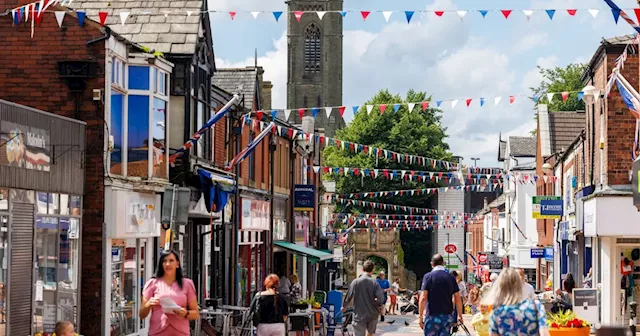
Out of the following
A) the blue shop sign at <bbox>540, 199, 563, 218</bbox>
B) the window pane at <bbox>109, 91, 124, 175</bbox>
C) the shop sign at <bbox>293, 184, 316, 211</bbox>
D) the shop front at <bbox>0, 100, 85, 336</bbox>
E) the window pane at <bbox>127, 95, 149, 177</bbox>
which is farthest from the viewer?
the shop sign at <bbox>293, 184, 316, 211</bbox>

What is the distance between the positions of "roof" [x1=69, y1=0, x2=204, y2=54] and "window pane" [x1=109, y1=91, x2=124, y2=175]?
4604mm

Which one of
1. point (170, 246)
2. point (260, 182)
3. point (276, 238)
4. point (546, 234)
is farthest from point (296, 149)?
point (170, 246)

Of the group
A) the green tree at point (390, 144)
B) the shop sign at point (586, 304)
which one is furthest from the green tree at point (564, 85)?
the shop sign at point (586, 304)

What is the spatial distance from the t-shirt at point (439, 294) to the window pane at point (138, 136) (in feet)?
26.3

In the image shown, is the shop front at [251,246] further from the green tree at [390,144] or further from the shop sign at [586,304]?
the green tree at [390,144]

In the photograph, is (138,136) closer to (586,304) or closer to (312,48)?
(586,304)

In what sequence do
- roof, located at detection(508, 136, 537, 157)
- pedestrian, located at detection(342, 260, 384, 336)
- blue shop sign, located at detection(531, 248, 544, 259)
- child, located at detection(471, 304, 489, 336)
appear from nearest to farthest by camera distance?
child, located at detection(471, 304, 489, 336) < pedestrian, located at detection(342, 260, 384, 336) < blue shop sign, located at detection(531, 248, 544, 259) < roof, located at detection(508, 136, 537, 157)

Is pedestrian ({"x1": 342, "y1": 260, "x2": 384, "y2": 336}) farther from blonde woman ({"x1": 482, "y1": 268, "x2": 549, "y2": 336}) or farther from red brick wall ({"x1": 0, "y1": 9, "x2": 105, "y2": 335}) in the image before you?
blonde woman ({"x1": 482, "y1": 268, "x2": 549, "y2": 336})

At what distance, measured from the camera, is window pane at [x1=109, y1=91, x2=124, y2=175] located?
22.9 m

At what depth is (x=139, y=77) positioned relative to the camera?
79.3 ft

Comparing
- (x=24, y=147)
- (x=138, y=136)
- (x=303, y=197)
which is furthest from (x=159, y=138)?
(x=303, y=197)

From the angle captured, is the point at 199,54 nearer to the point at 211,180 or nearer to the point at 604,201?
the point at 211,180

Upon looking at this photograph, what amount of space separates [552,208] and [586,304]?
14.7 m

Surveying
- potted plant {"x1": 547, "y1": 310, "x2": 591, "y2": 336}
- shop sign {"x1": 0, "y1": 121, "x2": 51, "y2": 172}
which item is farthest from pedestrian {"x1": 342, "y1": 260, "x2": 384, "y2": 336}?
shop sign {"x1": 0, "y1": 121, "x2": 51, "y2": 172}
